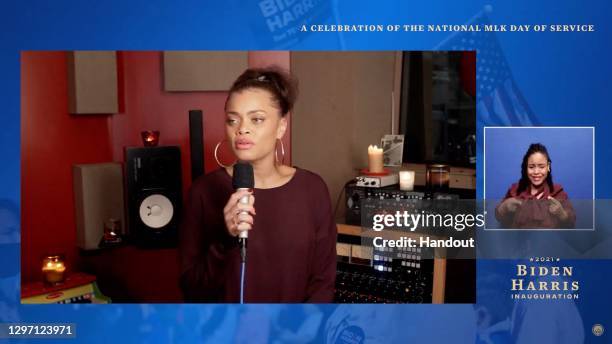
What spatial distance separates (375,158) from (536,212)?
0.40 metres

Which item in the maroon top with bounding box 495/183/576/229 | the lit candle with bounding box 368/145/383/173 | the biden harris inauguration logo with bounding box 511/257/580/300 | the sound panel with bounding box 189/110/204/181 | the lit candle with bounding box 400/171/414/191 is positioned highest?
the sound panel with bounding box 189/110/204/181

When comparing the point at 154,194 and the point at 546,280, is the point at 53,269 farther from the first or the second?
the point at 546,280

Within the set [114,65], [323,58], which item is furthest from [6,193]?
[323,58]

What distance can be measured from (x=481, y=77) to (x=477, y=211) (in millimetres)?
295

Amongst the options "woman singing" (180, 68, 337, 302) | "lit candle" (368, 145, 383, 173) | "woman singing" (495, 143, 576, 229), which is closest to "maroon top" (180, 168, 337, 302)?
"woman singing" (180, 68, 337, 302)

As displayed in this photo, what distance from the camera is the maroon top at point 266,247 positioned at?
1354 millimetres

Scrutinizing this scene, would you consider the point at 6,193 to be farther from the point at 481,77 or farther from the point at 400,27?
the point at 481,77

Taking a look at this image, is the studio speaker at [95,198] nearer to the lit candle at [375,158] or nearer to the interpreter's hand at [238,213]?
the interpreter's hand at [238,213]

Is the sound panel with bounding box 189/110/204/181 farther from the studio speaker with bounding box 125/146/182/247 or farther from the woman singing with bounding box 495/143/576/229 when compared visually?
the woman singing with bounding box 495/143/576/229

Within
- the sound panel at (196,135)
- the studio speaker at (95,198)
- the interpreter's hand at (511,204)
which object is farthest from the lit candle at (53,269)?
the interpreter's hand at (511,204)

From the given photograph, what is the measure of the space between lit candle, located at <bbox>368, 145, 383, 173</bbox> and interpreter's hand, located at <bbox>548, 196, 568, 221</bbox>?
15.7 inches

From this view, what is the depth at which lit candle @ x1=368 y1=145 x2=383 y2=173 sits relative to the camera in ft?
4.96

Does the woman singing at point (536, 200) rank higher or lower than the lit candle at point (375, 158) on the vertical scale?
lower

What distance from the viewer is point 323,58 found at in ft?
4.48
